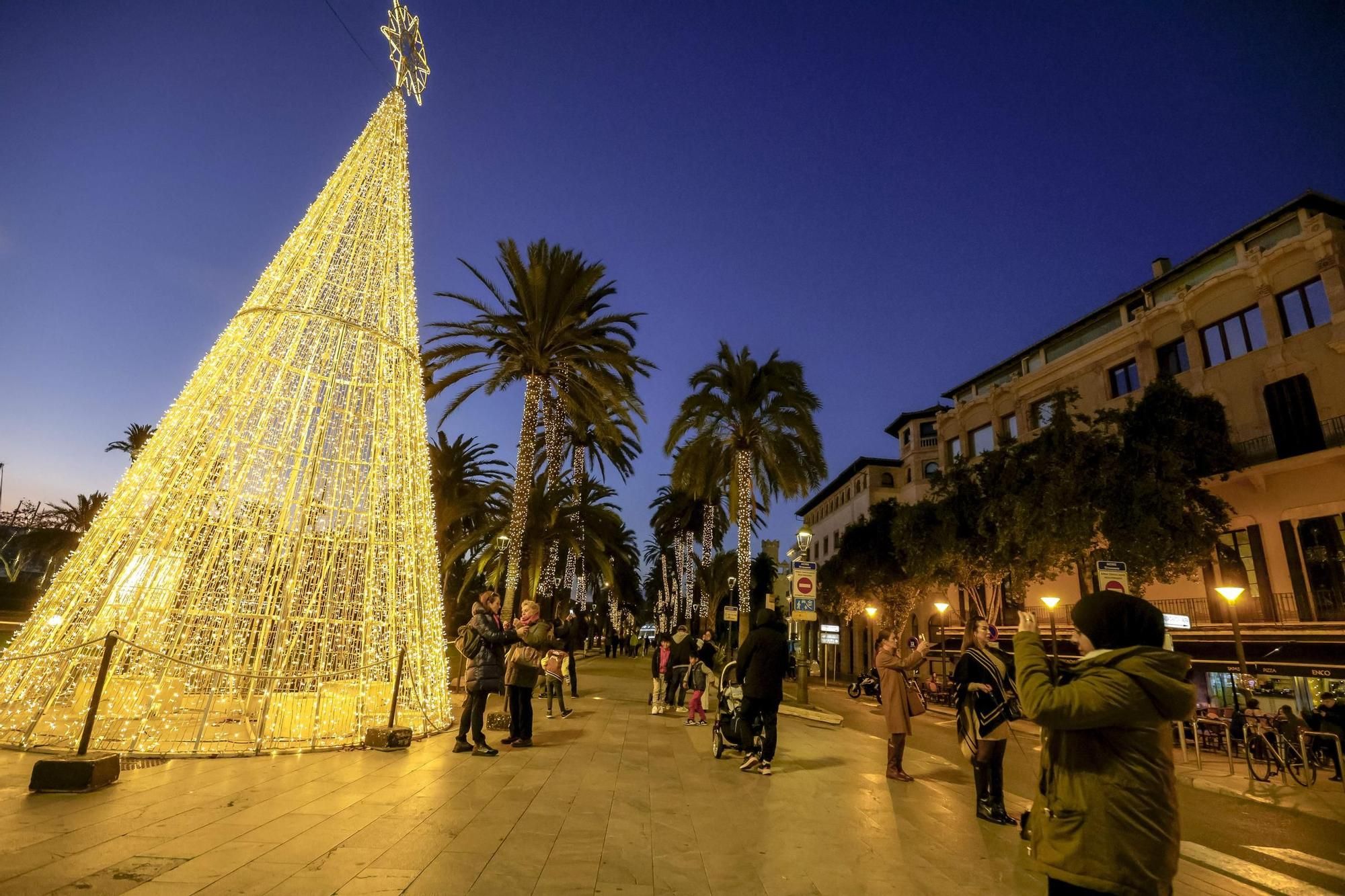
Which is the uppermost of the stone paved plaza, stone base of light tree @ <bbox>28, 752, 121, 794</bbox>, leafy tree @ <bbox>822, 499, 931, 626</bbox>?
leafy tree @ <bbox>822, 499, 931, 626</bbox>

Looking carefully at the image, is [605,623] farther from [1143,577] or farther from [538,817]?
[538,817]

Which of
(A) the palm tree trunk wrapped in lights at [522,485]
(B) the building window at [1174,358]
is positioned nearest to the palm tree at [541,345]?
(A) the palm tree trunk wrapped in lights at [522,485]

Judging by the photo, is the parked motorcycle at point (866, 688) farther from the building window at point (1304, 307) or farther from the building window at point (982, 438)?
the building window at point (1304, 307)

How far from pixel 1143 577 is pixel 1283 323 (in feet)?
33.1

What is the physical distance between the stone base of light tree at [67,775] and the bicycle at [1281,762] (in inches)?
577

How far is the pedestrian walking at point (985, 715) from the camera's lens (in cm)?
591

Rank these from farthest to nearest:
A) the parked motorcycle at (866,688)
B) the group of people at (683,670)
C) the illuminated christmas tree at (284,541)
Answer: the parked motorcycle at (866,688) → the group of people at (683,670) → the illuminated christmas tree at (284,541)

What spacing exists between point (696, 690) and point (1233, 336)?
21.2 m

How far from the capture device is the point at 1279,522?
60.1ft

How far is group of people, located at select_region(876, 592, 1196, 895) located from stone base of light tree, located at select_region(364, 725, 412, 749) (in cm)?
741

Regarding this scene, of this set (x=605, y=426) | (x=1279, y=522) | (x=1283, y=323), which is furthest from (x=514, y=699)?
(x=1283, y=323)

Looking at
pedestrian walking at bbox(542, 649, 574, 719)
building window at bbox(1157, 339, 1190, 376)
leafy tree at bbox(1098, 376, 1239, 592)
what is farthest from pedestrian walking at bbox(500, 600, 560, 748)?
building window at bbox(1157, 339, 1190, 376)

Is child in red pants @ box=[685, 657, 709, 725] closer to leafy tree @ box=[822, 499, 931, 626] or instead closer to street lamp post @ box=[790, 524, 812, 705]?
street lamp post @ box=[790, 524, 812, 705]

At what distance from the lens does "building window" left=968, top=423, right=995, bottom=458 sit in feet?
105
